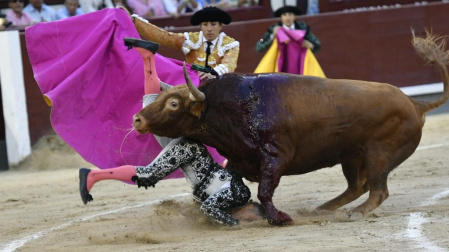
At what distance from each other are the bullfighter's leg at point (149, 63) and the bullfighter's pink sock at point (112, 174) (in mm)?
566

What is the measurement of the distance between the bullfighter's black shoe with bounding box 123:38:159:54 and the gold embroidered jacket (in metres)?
0.48

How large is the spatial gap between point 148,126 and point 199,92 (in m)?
0.37

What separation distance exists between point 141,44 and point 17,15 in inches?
199

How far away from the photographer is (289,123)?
6.32 metres

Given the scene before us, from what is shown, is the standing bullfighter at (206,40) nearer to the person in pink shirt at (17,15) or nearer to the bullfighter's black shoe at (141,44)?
the bullfighter's black shoe at (141,44)

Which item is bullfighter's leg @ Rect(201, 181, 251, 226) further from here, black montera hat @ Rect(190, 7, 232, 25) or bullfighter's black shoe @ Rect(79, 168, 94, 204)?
black montera hat @ Rect(190, 7, 232, 25)

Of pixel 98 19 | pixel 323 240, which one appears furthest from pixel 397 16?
pixel 323 240

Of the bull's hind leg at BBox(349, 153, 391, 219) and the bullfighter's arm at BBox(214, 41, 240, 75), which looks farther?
the bullfighter's arm at BBox(214, 41, 240, 75)

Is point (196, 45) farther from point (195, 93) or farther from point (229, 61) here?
point (195, 93)

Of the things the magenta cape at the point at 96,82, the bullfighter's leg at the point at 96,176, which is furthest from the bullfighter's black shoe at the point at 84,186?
the magenta cape at the point at 96,82

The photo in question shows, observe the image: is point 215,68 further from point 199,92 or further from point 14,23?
point 14,23

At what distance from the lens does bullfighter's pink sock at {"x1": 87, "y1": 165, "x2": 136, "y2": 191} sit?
620cm

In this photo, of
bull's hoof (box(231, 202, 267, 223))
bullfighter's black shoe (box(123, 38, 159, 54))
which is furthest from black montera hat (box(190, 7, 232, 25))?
bull's hoof (box(231, 202, 267, 223))

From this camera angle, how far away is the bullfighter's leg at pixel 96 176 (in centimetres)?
617
